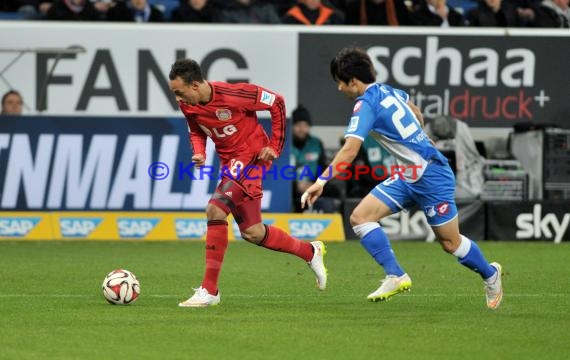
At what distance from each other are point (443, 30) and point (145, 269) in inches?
267

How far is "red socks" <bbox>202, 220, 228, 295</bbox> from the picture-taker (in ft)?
31.4

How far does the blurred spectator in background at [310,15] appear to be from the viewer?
717 inches

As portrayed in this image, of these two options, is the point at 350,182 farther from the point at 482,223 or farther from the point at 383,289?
the point at 383,289

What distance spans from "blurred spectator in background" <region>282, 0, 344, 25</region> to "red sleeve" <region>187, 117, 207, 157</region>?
8.20 m

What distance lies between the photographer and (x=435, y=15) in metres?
18.8

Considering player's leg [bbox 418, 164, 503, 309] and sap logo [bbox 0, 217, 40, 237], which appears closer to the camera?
player's leg [bbox 418, 164, 503, 309]

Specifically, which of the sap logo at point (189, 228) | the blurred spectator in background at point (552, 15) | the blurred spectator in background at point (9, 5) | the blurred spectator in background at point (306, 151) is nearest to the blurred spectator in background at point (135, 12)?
the blurred spectator in background at point (9, 5)

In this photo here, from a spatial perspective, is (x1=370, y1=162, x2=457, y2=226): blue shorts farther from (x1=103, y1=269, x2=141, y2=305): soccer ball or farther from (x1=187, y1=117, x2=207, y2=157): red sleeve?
(x1=103, y1=269, x2=141, y2=305): soccer ball

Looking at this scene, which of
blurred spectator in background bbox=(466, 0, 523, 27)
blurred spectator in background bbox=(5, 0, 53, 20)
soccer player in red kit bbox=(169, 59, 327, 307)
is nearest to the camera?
soccer player in red kit bbox=(169, 59, 327, 307)

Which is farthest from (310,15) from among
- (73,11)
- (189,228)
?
(189,228)

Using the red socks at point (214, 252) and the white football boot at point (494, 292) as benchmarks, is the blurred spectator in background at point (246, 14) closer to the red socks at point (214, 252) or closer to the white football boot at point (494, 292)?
the red socks at point (214, 252)

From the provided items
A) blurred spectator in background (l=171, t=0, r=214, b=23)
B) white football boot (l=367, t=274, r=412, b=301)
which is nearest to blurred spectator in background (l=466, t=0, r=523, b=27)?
blurred spectator in background (l=171, t=0, r=214, b=23)

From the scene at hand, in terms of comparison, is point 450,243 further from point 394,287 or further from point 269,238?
point 269,238

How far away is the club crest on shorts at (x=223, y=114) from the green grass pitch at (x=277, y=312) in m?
1.46
